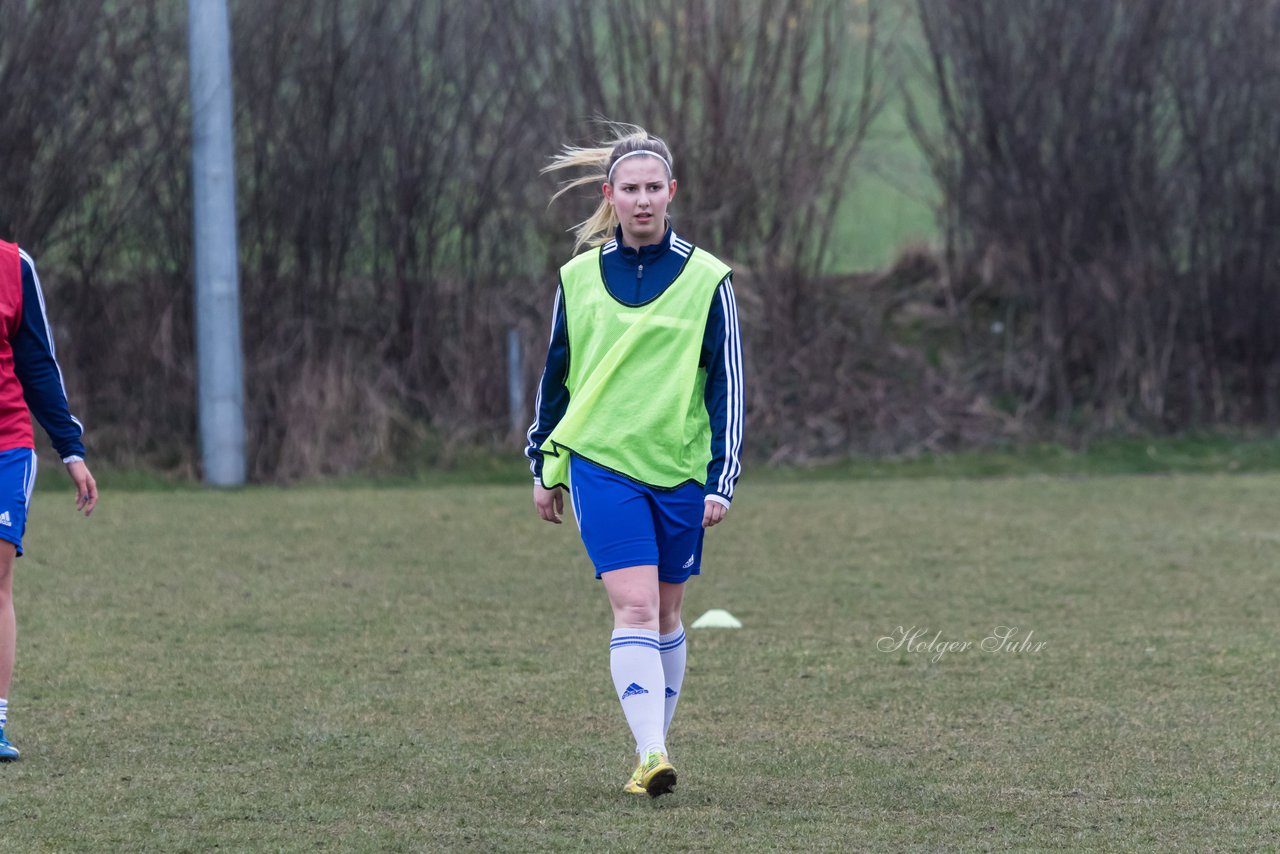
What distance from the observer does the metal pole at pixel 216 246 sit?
13492 mm

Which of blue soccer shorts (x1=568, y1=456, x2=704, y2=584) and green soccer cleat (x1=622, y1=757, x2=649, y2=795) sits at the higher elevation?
blue soccer shorts (x1=568, y1=456, x2=704, y2=584)

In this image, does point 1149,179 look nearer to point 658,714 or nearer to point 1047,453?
point 1047,453

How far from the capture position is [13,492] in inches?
195

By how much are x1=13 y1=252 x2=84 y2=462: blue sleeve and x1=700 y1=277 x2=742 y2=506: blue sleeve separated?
189 centimetres

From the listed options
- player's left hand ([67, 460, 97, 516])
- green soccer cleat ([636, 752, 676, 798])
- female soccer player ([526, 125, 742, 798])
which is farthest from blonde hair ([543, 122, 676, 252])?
player's left hand ([67, 460, 97, 516])

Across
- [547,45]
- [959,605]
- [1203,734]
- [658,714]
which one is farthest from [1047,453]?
[658,714]

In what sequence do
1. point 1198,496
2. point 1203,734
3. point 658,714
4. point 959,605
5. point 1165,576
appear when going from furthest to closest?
point 1198,496
point 1165,576
point 959,605
point 1203,734
point 658,714

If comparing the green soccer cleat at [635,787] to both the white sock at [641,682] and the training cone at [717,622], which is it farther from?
the training cone at [717,622]

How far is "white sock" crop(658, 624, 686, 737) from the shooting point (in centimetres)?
489

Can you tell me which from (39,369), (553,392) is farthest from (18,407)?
(553,392)

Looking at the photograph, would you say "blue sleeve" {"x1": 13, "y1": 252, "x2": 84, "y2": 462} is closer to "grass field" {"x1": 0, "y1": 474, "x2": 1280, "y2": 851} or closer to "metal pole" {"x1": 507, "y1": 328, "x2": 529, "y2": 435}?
"grass field" {"x1": 0, "y1": 474, "x2": 1280, "y2": 851}

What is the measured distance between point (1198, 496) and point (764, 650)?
6444mm

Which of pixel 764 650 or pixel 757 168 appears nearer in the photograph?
pixel 764 650

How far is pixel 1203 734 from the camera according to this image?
17.6 ft
